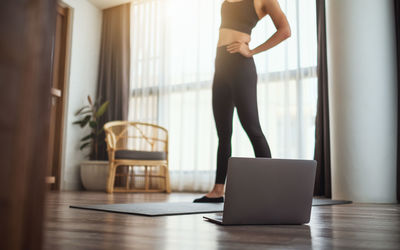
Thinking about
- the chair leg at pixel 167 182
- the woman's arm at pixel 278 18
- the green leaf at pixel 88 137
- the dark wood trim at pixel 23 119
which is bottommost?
the chair leg at pixel 167 182

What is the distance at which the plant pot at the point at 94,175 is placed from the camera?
4082 mm

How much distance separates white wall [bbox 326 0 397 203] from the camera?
249 centimetres

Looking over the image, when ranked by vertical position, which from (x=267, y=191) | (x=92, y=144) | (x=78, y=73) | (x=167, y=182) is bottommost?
(x=167, y=182)

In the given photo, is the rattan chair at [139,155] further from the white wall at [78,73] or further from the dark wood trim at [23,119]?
the dark wood trim at [23,119]

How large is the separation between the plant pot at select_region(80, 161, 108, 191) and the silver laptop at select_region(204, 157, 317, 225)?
3.19 m

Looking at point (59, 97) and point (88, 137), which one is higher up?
point (59, 97)

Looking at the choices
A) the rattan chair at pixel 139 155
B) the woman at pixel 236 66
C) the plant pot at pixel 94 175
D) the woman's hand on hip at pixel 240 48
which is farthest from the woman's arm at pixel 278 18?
the plant pot at pixel 94 175

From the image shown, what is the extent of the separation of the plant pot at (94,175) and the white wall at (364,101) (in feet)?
7.89

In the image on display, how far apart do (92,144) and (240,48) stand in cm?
317

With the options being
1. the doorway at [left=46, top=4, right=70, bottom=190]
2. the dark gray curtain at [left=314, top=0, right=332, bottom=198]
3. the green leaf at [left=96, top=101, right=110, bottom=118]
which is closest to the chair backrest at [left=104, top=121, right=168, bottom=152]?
the green leaf at [left=96, top=101, right=110, bottom=118]

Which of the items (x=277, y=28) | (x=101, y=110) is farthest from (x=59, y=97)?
(x=277, y=28)

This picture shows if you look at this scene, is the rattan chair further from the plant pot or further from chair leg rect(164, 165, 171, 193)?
the plant pot

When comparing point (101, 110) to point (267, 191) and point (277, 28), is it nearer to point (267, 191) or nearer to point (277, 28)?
point (277, 28)

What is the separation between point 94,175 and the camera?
13.5 ft
